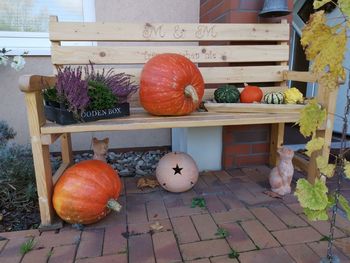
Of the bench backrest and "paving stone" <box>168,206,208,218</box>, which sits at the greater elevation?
the bench backrest

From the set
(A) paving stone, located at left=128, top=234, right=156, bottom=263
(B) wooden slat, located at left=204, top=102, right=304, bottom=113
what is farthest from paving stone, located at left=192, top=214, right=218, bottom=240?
(B) wooden slat, located at left=204, top=102, right=304, bottom=113

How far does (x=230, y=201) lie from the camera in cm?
205

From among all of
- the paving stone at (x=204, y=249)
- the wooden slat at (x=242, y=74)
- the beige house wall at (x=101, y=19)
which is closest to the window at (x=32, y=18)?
the beige house wall at (x=101, y=19)

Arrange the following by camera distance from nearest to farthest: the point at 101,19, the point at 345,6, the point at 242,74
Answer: the point at 345,6 → the point at 242,74 → the point at 101,19

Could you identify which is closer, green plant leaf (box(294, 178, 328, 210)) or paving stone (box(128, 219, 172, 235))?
green plant leaf (box(294, 178, 328, 210))

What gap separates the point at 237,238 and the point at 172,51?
148cm

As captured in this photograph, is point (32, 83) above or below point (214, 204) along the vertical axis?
above

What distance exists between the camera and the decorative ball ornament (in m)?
2.10

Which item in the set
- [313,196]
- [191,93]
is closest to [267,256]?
[313,196]

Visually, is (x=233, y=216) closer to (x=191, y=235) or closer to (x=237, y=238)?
(x=237, y=238)

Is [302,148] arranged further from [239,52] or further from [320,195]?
[320,195]

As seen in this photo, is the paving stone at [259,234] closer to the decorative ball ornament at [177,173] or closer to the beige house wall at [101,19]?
the decorative ball ornament at [177,173]

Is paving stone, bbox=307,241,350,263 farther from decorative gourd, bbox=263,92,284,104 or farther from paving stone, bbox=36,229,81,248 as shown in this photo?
paving stone, bbox=36,229,81,248

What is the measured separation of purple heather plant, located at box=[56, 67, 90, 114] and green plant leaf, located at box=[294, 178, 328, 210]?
1246 millimetres
